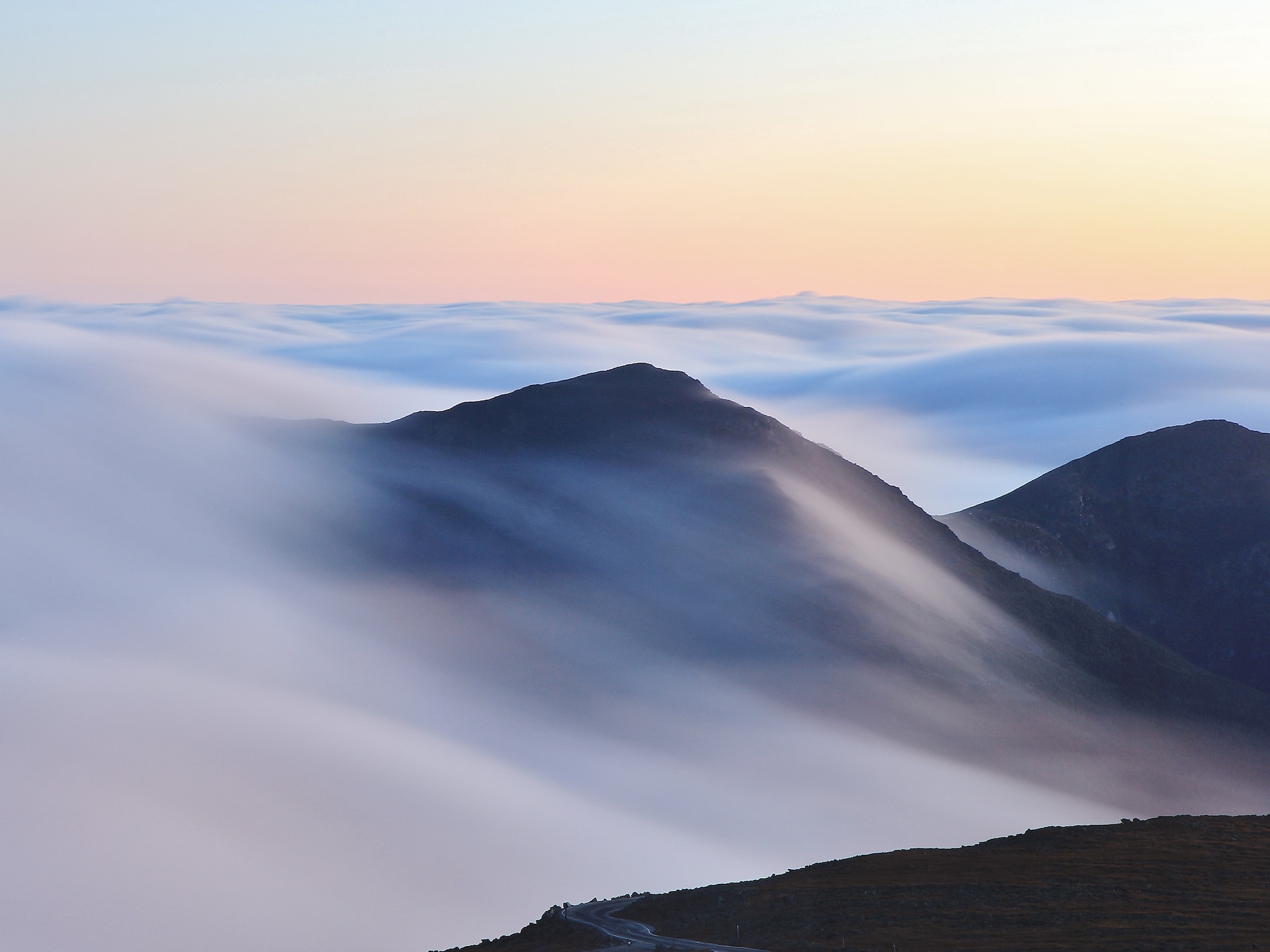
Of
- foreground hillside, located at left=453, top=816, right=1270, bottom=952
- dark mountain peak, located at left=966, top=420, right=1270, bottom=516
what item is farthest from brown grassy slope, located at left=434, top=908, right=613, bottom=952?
dark mountain peak, located at left=966, top=420, right=1270, bottom=516

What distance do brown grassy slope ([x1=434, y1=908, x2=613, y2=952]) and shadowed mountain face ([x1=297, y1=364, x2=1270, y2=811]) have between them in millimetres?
36664

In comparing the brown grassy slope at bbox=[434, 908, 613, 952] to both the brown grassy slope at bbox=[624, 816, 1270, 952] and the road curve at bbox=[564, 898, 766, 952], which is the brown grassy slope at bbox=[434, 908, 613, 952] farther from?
the brown grassy slope at bbox=[624, 816, 1270, 952]

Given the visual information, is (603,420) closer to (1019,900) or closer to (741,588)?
(741,588)

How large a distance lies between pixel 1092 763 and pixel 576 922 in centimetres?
5410

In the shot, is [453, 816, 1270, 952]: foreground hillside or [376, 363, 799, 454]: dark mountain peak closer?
[453, 816, 1270, 952]: foreground hillside

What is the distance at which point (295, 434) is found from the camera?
391ft

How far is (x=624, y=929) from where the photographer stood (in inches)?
1752

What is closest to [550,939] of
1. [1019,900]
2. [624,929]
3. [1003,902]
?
[624,929]

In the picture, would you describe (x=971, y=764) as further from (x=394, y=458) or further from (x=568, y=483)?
(x=394, y=458)

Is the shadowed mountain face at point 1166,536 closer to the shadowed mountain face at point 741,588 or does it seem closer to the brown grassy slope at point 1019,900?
the shadowed mountain face at point 741,588

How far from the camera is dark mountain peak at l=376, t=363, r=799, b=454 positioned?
364ft

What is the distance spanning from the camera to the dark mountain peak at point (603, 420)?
111062 millimetres

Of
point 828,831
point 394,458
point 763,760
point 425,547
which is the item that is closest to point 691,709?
point 763,760

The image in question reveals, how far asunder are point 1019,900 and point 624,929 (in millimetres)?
12695
